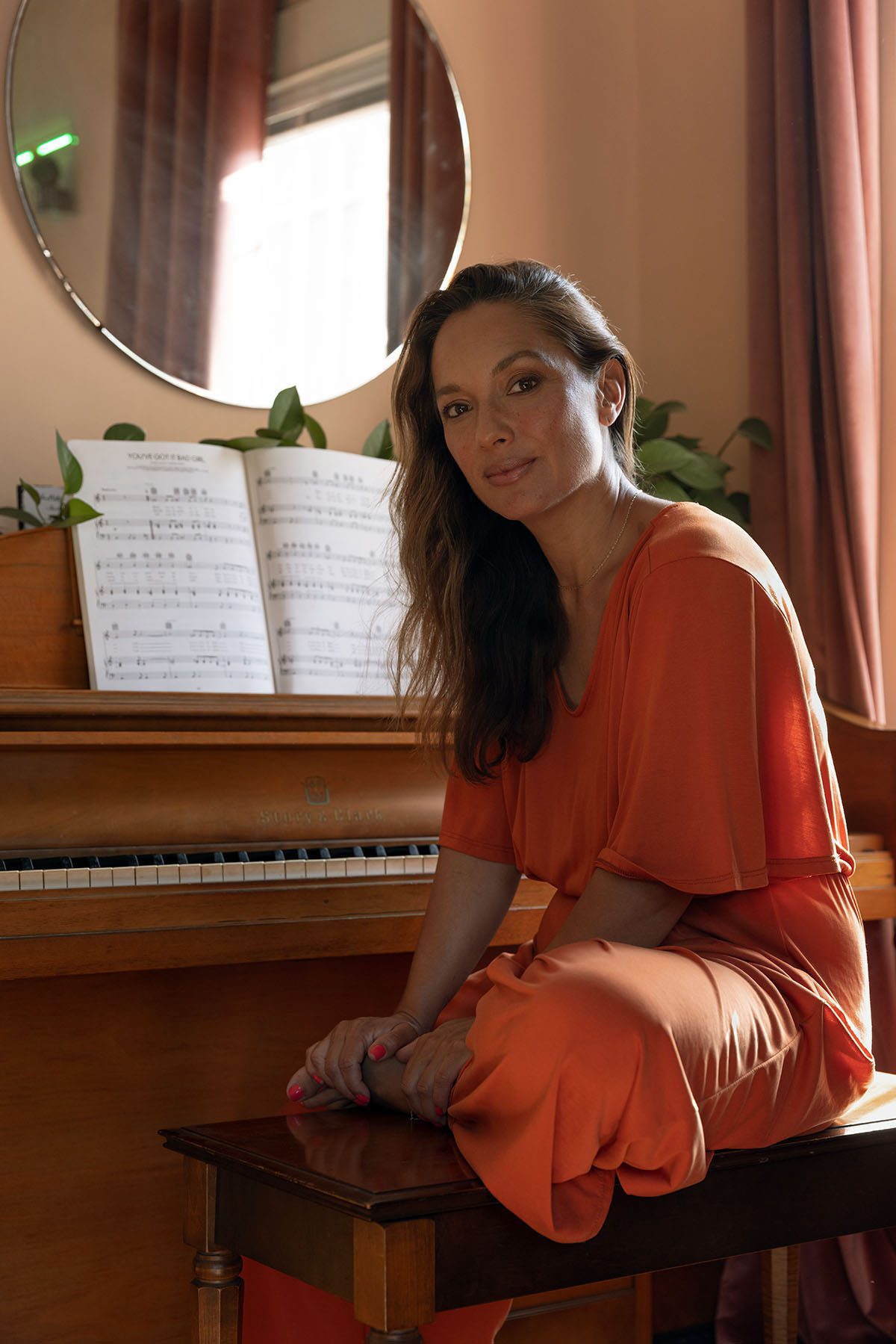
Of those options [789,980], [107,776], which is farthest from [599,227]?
[789,980]

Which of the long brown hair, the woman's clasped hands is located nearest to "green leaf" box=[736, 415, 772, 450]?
the long brown hair

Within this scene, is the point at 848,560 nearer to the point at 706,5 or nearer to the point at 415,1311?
the point at 706,5

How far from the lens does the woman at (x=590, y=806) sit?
1107mm

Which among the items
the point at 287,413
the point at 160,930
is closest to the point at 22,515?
the point at 287,413

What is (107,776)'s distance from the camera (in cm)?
168

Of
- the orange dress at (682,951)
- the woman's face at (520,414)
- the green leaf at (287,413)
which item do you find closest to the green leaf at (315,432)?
the green leaf at (287,413)

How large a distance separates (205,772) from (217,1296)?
2.11 ft

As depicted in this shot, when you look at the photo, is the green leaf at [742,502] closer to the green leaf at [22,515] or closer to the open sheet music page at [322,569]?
the open sheet music page at [322,569]

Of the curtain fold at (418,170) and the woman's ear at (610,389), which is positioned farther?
the curtain fold at (418,170)

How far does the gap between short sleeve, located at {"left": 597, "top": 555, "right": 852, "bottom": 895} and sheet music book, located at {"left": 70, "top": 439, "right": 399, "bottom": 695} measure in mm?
732

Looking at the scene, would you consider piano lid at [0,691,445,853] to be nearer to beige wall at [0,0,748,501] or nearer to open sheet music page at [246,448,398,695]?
open sheet music page at [246,448,398,695]

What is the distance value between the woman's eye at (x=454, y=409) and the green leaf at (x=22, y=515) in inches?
32.6

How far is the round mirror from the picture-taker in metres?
2.50

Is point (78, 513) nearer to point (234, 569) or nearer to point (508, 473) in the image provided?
point (234, 569)
